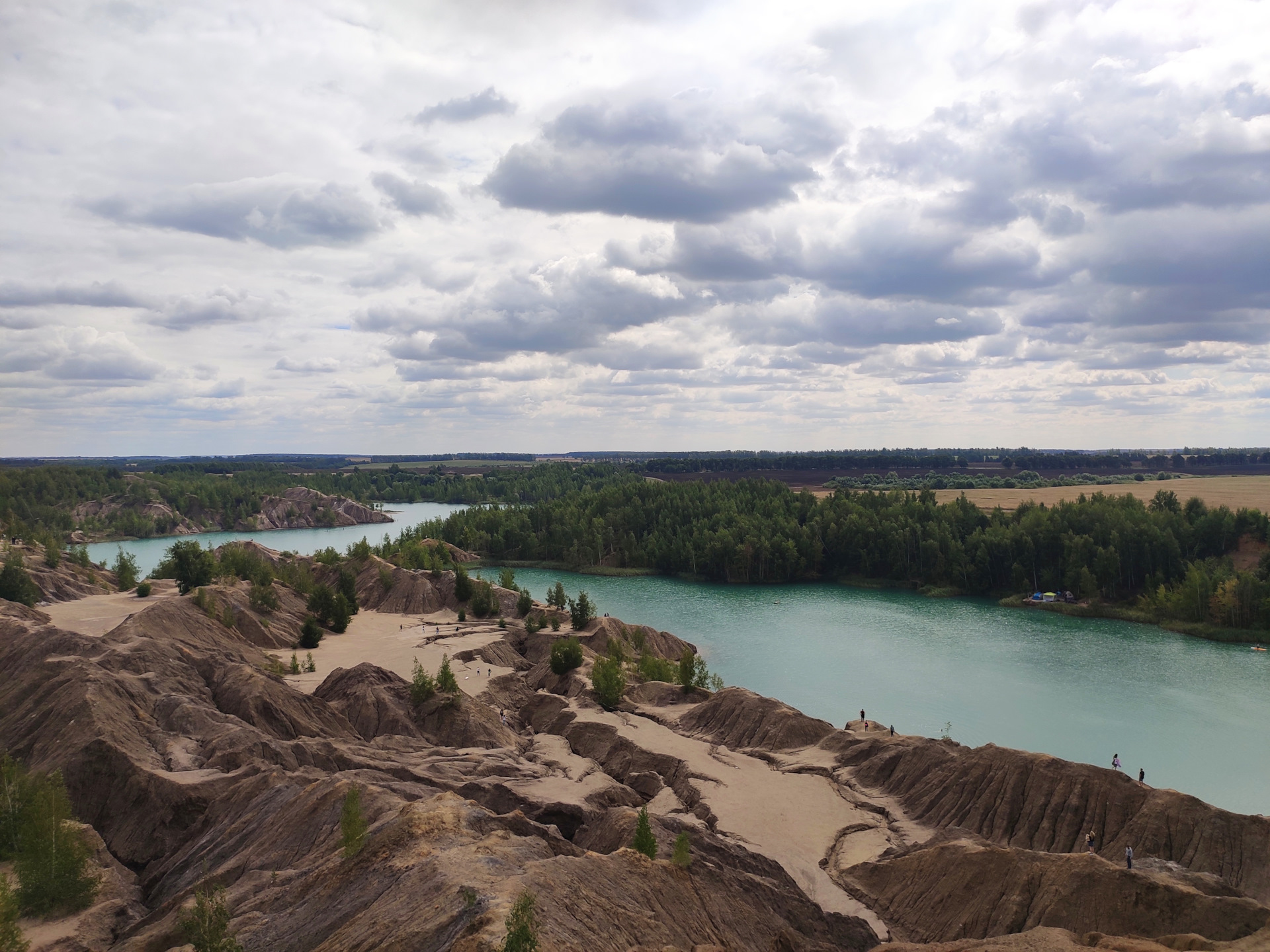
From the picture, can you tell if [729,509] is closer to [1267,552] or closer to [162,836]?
[1267,552]

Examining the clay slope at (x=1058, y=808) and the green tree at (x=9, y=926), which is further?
the clay slope at (x=1058, y=808)

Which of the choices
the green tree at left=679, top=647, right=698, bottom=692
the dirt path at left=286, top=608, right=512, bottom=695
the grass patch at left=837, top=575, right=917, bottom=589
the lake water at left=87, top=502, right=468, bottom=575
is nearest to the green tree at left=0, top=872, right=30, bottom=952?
the dirt path at left=286, top=608, right=512, bottom=695

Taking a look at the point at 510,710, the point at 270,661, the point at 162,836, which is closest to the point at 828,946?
the point at 162,836

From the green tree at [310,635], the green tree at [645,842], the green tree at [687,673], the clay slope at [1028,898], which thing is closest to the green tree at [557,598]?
the green tree at [310,635]

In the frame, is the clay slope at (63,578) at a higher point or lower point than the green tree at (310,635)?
Answer: higher

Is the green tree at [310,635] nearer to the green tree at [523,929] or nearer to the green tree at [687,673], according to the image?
the green tree at [687,673]

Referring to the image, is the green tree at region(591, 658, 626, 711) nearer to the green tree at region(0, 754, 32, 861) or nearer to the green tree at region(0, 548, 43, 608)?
the green tree at region(0, 754, 32, 861)

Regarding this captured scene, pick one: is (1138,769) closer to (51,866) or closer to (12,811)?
(51,866)

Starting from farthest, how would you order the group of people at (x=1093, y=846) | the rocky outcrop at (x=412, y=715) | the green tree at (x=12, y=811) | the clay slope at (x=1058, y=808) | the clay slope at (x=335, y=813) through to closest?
1. the rocky outcrop at (x=412, y=715)
2. the clay slope at (x=1058, y=808)
3. the group of people at (x=1093, y=846)
4. the green tree at (x=12, y=811)
5. the clay slope at (x=335, y=813)
